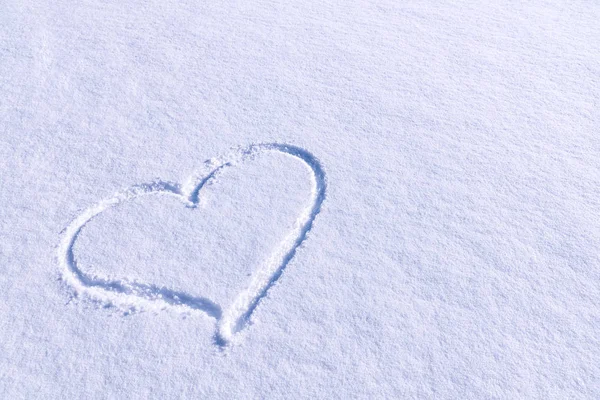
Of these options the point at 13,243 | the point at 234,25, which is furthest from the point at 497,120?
the point at 13,243

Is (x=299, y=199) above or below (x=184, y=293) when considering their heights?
above

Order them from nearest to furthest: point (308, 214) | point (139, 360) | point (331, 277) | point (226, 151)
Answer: point (139, 360) → point (331, 277) → point (308, 214) → point (226, 151)

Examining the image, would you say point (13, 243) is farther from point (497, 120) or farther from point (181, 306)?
point (497, 120)

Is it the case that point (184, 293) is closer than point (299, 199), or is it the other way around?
point (184, 293)

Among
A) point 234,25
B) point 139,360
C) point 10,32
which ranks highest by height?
point 234,25

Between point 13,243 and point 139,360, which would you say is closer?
point 139,360
